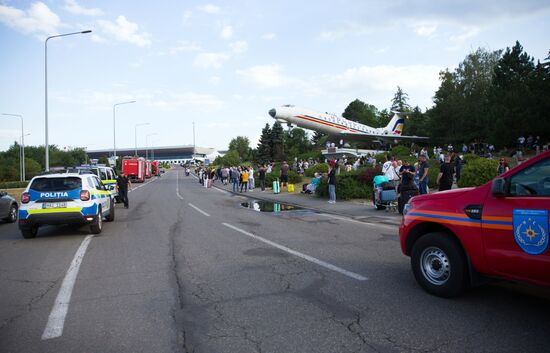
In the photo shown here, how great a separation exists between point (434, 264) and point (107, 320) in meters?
3.81

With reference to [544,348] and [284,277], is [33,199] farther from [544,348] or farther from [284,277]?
[544,348]

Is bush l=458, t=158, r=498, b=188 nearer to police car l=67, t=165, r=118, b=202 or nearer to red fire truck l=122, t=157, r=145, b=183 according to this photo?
police car l=67, t=165, r=118, b=202

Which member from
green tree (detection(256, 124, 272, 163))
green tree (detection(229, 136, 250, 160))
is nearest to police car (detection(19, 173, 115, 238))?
green tree (detection(256, 124, 272, 163))

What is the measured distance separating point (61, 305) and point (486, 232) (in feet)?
16.2

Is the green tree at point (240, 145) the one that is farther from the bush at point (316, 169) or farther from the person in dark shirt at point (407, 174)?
the person in dark shirt at point (407, 174)

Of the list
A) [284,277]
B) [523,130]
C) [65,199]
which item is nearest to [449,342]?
[284,277]

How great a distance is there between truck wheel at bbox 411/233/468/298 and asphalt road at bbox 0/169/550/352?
0.16 m

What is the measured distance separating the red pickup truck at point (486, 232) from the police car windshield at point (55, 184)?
8166 mm

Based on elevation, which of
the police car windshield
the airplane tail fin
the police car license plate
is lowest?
the police car license plate

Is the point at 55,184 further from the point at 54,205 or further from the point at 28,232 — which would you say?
the point at 28,232

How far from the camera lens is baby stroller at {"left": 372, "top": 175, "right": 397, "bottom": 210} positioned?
13562mm

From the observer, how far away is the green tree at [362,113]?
9462 centimetres

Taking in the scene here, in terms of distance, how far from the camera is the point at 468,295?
4.73 metres

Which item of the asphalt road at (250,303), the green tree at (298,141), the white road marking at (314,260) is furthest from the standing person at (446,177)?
the green tree at (298,141)
